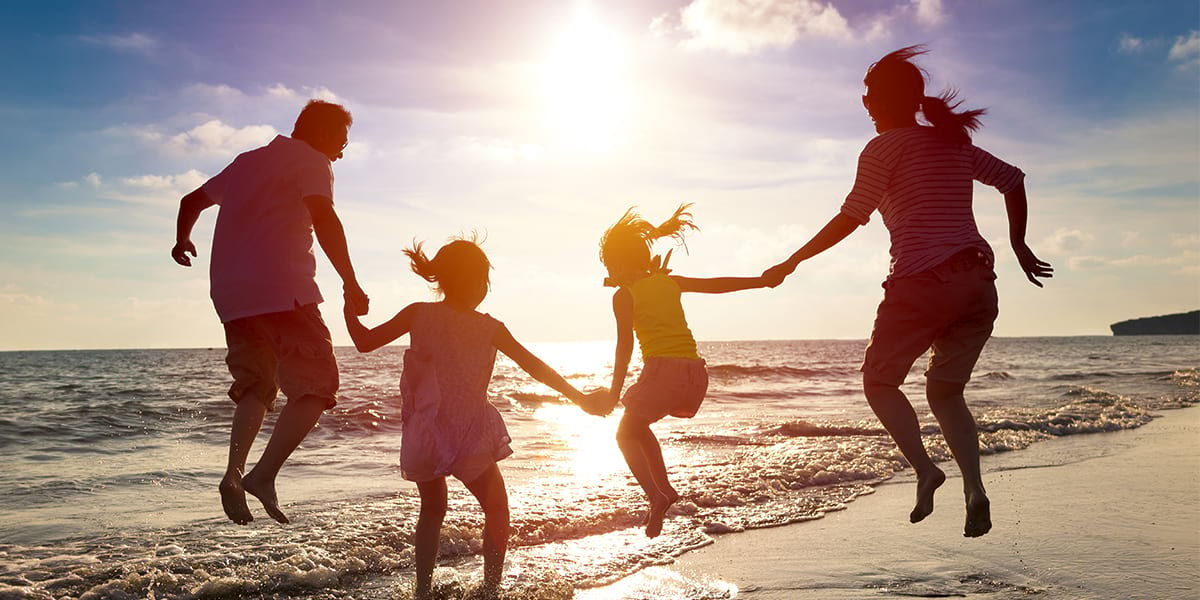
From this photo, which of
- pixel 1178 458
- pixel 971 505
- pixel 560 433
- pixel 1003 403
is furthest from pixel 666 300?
pixel 1003 403

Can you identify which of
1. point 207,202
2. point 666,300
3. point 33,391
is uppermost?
point 207,202

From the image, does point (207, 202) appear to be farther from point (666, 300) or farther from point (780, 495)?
point (780, 495)

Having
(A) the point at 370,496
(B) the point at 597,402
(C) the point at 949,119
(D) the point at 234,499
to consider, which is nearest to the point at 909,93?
(C) the point at 949,119

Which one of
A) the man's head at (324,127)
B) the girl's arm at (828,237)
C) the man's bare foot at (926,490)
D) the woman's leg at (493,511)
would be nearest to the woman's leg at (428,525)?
the woman's leg at (493,511)

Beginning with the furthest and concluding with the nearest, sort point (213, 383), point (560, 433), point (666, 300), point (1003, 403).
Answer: point (213, 383), point (1003, 403), point (560, 433), point (666, 300)

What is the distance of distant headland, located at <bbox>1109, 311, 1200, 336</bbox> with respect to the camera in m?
170

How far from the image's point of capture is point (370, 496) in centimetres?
934

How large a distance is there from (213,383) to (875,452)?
27.3 meters

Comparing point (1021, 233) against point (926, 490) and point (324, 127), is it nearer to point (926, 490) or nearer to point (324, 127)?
point (926, 490)

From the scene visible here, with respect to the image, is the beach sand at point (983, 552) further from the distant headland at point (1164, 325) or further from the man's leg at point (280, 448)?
the distant headland at point (1164, 325)

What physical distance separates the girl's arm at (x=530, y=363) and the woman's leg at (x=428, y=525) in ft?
2.62

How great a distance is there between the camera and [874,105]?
183 inches

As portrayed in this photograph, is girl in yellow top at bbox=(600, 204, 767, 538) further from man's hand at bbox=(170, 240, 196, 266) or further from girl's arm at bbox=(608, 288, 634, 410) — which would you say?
man's hand at bbox=(170, 240, 196, 266)

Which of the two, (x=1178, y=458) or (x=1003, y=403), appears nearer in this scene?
(x=1178, y=458)
